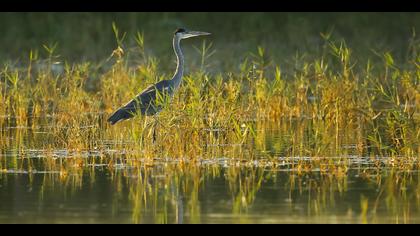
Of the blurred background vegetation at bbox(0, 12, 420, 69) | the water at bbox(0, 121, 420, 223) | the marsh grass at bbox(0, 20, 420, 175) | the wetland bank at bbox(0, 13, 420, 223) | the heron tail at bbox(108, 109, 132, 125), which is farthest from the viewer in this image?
the blurred background vegetation at bbox(0, 12, 420, 69)

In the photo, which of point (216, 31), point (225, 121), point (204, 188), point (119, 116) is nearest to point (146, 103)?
point (119, 116)

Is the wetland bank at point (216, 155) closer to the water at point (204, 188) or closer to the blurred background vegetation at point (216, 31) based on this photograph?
the water at point (204, 188)

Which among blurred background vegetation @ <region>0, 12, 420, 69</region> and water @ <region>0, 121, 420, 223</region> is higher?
blurred background vegetation @ <region>0, 12, 420, 69</region>

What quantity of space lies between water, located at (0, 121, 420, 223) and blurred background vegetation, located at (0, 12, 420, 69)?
405 inches

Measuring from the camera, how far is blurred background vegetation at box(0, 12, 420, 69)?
21984 millimetres

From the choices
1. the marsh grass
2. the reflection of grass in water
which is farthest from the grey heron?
the reflection of grass in water

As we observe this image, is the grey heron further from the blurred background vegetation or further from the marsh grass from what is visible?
the blurred background vegetation

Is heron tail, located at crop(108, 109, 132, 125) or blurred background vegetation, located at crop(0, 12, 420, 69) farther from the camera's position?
blurred background vegetation, located at crop(0, 12, 420, 69)

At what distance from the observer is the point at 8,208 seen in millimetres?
8227

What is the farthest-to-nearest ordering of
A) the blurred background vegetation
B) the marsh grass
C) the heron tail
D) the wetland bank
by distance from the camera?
the blurred background vegetation
the heron tail
the marsh grass
the wetland bank

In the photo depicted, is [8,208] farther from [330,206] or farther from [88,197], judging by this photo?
[330,206]


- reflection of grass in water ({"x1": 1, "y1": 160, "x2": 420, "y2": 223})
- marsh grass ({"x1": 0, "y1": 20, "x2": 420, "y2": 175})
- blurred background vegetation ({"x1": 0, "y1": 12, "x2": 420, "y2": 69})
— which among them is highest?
blurred background vegetation ({"x1": 0, "y1": 12, "x2": 420, "y2": 69})

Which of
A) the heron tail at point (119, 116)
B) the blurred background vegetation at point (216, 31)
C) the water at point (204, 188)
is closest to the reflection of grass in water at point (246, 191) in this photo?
the water at point (204, 188)

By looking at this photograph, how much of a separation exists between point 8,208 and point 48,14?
1748 centimetres
